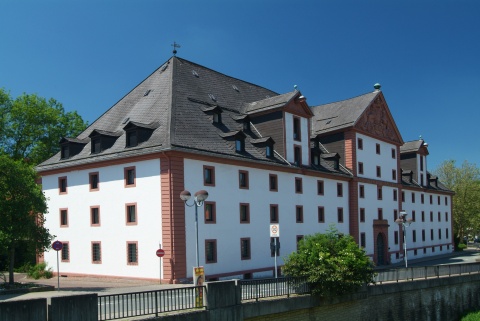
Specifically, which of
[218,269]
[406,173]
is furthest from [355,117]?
[218,269]

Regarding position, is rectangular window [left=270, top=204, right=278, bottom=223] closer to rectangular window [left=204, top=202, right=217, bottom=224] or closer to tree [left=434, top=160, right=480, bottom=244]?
rectangular window [left=204, top=202, right=217, bottom=224]

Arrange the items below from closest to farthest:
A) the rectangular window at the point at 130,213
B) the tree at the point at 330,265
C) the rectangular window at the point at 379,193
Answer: the tree at the point at 330,265 → the rectangular window at the point at 130,213 → the rectangular window at the point at 379,193

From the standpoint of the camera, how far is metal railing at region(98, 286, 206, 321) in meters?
14.1

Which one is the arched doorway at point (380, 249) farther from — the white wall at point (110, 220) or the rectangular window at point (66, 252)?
the rectangular window at point (66, 252)

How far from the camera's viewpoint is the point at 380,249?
165 ft

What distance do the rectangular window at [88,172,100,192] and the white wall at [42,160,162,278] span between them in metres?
0.19

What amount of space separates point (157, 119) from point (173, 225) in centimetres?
707

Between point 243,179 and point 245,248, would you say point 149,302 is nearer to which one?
point 245,248

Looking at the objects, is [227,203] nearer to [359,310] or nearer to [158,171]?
[158,171]

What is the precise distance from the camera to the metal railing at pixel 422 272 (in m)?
25.7

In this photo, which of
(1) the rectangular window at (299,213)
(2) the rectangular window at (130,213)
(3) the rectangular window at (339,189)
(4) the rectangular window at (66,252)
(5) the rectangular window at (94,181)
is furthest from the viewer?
(3) the rectangular window at (339,189)

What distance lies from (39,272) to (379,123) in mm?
32592

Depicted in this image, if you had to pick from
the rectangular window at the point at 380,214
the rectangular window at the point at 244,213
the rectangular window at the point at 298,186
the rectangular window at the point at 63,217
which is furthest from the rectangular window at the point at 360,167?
the rectangular window at the point at 63,217

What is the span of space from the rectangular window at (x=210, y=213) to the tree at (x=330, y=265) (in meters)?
10.1
